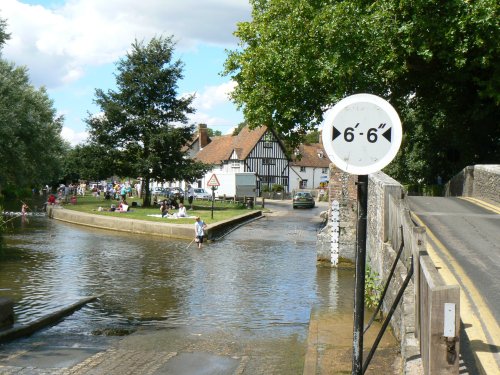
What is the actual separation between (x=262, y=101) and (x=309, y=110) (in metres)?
2.20

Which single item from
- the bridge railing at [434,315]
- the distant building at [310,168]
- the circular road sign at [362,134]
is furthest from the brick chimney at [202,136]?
the circular road sign at [362,134]

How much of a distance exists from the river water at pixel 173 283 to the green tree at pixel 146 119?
18.5m

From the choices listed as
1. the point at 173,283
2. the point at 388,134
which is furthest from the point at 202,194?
the point at 388,134

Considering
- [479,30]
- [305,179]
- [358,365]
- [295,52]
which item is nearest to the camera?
[358,365]

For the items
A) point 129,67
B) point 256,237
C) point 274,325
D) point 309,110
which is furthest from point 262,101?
point 129,67

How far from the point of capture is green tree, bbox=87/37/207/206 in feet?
148

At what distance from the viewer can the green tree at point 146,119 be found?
148ft

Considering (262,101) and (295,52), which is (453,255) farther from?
(262,101)

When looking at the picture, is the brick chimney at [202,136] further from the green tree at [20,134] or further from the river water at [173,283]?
the river water at [173,283]

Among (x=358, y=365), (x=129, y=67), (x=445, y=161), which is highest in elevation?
(x=129, y=67)

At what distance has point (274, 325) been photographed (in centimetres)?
1150

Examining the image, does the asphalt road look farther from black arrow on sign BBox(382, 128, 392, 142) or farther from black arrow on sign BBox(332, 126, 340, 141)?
black arrow on sign BBox(332, 126, 340, 141)

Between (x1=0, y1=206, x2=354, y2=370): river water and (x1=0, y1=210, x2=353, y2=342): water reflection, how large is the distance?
0.02 m

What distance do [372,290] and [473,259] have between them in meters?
2.06
